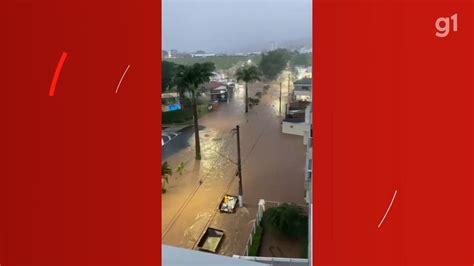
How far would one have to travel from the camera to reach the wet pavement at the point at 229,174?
19.5 feet

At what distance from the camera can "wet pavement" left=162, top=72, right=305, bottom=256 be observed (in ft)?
19.5

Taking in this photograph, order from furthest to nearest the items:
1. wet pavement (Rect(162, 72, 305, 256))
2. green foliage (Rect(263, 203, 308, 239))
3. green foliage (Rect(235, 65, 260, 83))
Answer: green foliage (Rect(235, 65, 260, 83)) → wet pavement (Rect(162, 72, 305, 256)) → green foliage (Rect(263, 203, 308, 239))

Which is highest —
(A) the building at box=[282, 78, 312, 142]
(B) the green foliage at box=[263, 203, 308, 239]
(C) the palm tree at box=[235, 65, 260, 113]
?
(C) the palm tree at box=[235, 65, 260, 113]

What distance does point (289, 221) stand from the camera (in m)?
5.44

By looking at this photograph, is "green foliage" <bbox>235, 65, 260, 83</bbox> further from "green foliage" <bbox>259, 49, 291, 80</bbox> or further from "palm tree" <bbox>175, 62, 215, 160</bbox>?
"palm tree" <bbox>175, 62, 215, 160</bbox>

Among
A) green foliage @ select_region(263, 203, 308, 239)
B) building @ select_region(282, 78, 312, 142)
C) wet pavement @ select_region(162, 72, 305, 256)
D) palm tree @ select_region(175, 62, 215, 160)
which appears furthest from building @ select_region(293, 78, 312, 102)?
green foliage @ select_region(263, 203, 308, 239)

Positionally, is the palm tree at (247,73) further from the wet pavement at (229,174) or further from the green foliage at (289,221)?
the green foliage at (289,221)
